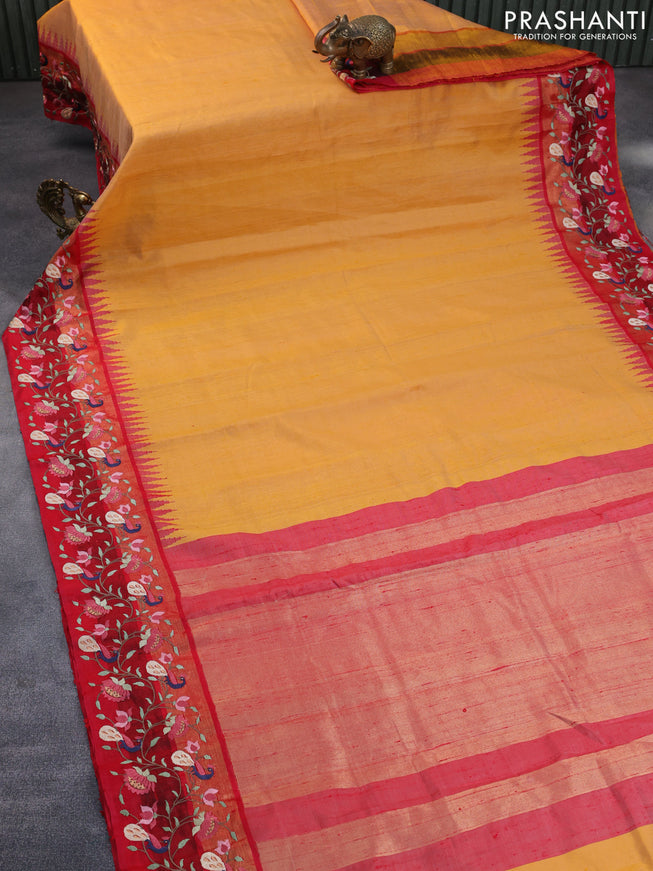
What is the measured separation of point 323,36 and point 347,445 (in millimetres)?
1147

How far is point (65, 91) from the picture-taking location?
304 cm

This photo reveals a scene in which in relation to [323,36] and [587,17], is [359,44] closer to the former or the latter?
[323,36]

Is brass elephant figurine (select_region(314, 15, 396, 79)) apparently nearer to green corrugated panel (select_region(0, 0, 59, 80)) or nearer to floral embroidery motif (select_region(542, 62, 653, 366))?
floral embroidery motif (select_region(542, 62, 653, 366))

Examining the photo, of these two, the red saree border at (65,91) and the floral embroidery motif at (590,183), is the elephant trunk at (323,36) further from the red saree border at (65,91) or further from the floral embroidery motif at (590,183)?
the red saree border at (65,91)

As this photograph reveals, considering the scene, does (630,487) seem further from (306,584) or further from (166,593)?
(166,593)

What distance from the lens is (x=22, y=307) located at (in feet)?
7.66

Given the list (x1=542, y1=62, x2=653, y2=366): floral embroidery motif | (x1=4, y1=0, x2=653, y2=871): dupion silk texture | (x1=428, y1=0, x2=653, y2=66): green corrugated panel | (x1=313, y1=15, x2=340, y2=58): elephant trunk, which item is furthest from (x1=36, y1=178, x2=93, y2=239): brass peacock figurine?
(x1=428, y1=0, x2=653, y2=66): green corrugated panel

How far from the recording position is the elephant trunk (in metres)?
2.40

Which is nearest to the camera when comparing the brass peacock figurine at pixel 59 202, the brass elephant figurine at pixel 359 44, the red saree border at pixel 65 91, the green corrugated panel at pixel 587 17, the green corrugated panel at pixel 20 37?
the brass elephant figurine at pixel 359 44

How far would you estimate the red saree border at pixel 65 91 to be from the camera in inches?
111

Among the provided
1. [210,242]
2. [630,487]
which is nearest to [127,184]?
[210,242]

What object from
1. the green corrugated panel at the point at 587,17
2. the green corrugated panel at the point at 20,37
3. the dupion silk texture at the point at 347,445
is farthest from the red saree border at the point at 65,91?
the green corrugated panel at the point at 587,17

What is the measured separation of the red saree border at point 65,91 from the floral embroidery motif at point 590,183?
1.34 meters

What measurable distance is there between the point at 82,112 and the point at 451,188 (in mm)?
1356
